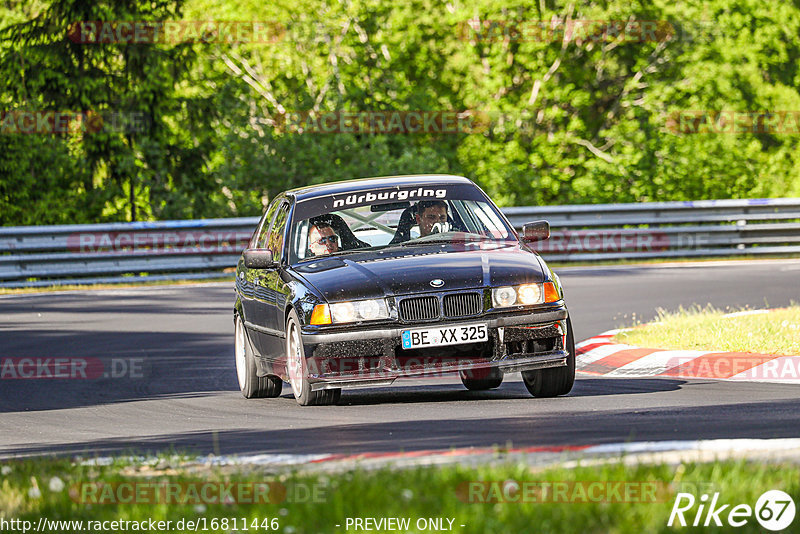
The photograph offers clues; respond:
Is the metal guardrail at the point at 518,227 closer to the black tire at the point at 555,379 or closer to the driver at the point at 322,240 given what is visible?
Answer: the driver at the point at 322,240

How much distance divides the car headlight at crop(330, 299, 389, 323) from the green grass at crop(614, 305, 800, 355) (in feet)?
12.6

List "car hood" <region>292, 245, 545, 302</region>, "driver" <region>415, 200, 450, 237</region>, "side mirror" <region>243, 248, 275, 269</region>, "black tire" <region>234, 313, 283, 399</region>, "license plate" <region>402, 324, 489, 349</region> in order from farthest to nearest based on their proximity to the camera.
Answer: "black tire" <region>234, 313, 283, 399</region> < "driver" <region>415, 200, 450, 237</region> < "side mirror" <region>243, 248, 275, 269</region> < "car hood" <region>292, 245, 545, 302</region> < "license plate" <region>402, 324, 489, 349</region>

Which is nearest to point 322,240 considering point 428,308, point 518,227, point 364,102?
point 428,308

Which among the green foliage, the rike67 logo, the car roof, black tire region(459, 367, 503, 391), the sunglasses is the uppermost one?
the green foliage

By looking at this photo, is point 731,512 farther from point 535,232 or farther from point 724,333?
point 724,333

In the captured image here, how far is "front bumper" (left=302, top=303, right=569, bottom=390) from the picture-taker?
30.1 ft

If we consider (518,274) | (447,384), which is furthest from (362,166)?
(518,274)

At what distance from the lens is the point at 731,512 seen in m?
4.79

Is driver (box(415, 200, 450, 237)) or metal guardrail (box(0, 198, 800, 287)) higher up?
driver (box(415, 200, 450, 237))

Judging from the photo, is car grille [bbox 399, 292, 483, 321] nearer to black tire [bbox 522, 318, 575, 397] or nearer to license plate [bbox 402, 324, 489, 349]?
license plate [bbox 402, 324, 489, 349]

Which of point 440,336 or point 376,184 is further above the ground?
point 376,184

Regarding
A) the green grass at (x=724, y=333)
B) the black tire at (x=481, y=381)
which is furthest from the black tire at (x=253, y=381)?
the green grass at (x=724, y=333)

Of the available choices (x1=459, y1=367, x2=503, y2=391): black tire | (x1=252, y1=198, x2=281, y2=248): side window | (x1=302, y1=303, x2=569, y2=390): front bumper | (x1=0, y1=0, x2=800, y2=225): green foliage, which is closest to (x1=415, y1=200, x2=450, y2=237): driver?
(x1=459, y1=367, x2=503, y2=391): black tire

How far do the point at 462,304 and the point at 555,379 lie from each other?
3.21 ft
